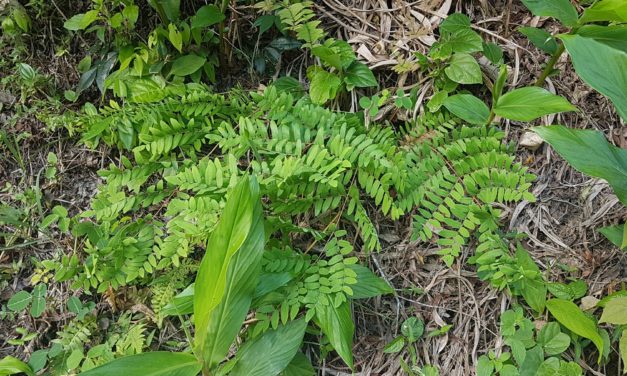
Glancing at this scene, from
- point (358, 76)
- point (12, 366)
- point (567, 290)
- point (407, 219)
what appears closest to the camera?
point (567, 290)

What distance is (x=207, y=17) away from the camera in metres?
1.66

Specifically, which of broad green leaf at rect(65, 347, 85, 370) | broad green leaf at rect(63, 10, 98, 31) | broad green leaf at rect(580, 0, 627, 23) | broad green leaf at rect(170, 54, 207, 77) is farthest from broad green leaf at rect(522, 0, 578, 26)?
broad green leaf at rect(65, 347, 85, 370)

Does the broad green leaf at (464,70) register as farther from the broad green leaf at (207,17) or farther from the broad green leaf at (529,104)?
the broad green leaf at (207,17)

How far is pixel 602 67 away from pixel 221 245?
1.00 meters

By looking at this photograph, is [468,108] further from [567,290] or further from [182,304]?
[182,304]

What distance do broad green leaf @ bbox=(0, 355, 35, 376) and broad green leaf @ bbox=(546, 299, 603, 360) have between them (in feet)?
4.97

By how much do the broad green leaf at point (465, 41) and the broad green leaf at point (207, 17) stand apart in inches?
30.2

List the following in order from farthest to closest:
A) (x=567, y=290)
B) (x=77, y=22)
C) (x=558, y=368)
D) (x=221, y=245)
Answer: (x=77, y=22) < (x=567, y=290) < (x=558, y=368) < (x=221, y=245)

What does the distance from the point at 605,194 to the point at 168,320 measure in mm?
1383

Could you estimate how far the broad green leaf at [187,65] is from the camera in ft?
5.65

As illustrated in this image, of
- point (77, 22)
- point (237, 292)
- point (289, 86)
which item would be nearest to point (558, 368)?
point (237, 292)

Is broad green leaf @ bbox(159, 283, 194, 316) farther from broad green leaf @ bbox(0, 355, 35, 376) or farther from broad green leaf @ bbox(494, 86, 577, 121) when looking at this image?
broad green leaf @ bbox(494, 86, 577, 121)

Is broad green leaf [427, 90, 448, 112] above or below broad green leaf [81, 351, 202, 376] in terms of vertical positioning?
above

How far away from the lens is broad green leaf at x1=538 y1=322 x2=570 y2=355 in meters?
1.23
